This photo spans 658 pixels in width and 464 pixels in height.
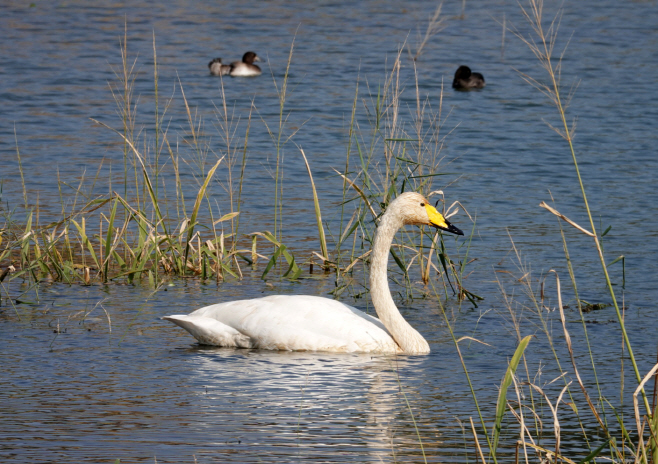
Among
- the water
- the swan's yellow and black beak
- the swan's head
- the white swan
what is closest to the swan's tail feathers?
the white swan

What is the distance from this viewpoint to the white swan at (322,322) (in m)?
7.49

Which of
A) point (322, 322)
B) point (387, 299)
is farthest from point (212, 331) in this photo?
point (387, 299)

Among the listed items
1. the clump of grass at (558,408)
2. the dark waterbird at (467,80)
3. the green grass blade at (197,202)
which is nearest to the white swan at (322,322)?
the clump of grass at (558,408)

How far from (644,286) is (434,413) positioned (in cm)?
370

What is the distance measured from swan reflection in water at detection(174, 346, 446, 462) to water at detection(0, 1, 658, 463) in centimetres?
2

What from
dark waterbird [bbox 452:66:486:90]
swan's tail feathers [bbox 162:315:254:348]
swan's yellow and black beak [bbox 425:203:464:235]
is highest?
swan's yellow and black beak [bbox 425:203:464:235]

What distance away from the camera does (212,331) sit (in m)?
7.57

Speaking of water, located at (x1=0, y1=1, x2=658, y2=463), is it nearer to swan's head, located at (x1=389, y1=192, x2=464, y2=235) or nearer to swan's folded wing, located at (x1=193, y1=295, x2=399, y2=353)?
swan's folded wing, located at (x1=193, y1=295, x2=399, y2=353)

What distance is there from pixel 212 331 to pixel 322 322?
0.76 meters

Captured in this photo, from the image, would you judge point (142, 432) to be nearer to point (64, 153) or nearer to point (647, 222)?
point (647, 222)

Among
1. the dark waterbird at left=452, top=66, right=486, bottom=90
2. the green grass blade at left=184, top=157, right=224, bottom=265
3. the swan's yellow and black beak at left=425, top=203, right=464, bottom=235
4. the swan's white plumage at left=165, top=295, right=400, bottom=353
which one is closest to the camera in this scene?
the swan's white plumage at left=165, top=295, right=400, bottom=353

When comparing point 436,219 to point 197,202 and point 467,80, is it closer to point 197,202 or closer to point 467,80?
point 197,202

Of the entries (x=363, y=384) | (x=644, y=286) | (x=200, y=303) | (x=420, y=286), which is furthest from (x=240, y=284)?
(x=644, y=286)

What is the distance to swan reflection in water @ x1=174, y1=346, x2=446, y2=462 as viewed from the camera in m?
5.67
